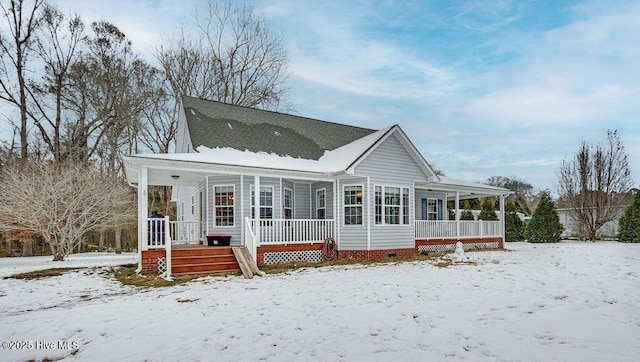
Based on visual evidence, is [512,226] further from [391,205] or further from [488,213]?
[391,205]

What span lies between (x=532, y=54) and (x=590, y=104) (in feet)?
26.5

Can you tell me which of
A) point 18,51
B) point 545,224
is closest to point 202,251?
point 18,51

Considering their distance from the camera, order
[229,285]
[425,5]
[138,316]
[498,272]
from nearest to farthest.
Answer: [138,316] < [229,285] < [498,272] < [425,5]

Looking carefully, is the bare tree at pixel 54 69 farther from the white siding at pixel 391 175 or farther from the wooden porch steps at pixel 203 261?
the white siding at pixel 391 175

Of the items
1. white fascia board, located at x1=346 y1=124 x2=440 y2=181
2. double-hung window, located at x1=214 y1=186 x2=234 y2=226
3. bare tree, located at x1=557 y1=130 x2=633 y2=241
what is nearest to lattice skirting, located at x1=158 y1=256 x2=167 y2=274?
double-hung window, located at x1=214 y1=186 x2=234 y2=226

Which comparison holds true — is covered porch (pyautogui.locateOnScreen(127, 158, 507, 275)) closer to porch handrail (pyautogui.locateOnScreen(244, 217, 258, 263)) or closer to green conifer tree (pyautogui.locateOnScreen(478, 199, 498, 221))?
porch handrail (pyautogui.locateOnScreen(244, 217, 258, 263))

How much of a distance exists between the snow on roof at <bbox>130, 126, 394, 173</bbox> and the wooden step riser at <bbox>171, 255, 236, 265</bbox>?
2931 millimetres

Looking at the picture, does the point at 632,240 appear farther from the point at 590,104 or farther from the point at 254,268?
the point at 254,268

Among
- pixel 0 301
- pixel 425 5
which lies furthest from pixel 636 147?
pixel 0 301

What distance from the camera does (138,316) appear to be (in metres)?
5.90

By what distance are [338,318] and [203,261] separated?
631 centimetres

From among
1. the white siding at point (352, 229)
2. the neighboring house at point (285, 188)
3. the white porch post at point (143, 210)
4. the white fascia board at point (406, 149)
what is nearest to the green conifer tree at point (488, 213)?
the neighboring house at point (285, 188)

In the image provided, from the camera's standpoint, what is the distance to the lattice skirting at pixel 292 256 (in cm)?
1220

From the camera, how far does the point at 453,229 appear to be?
16953 mm
